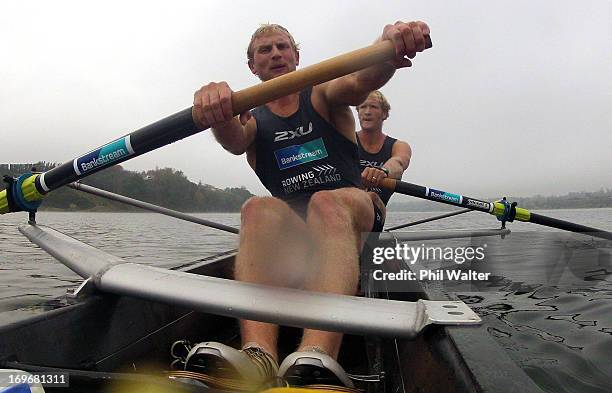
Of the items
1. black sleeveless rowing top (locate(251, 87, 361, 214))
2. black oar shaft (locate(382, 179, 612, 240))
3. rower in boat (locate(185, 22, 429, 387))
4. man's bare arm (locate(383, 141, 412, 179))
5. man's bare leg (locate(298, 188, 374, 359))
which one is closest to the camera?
rower in boat (locate(185, 22, 429, 387))

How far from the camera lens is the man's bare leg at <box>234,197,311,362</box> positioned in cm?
218

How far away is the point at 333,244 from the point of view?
2.09 metres

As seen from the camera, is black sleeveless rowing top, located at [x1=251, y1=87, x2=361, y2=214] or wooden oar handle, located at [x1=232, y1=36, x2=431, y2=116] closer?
wooden oar handle, located at [x1=232, y1=36, x2=431, y2=116]

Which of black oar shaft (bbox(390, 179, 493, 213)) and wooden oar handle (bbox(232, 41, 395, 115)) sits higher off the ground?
wooden oar handle (bbox(232, 41, 395, 115))

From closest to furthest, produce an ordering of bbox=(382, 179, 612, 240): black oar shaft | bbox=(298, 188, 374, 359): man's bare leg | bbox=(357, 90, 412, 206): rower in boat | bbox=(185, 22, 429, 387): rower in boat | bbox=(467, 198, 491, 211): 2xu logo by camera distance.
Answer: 1. bbox=(185, 22, 429, 387): rower in boat
2. bbox=(298, 188, 374, 359): man's bare leg
3. bbox=(382, 179, 612, 240): black oar shaft
4. bbox=(467, 198, 491, 211): 2xu logo
5. bbox=(357, 90, 412, 206): rower in boat

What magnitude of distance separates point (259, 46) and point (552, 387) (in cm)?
270

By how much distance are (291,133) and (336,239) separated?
0.96m

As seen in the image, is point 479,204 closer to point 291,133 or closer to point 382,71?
point 291,133

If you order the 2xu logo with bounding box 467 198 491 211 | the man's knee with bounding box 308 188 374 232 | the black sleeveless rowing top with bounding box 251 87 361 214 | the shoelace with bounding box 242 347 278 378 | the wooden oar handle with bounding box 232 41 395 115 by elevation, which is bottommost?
the shoelace with bounding box 242 347 278 378

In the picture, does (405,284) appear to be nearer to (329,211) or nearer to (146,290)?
(329,211)

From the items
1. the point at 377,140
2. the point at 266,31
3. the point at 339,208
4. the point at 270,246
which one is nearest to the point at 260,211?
the point at 270,246

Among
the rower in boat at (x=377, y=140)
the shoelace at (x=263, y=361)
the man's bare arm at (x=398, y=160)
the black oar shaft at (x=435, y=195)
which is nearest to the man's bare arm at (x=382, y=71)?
the shoelace at (x=263, y=361)

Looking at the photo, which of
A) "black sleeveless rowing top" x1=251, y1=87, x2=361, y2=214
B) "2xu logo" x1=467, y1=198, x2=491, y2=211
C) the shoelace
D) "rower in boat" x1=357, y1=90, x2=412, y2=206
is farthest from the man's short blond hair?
"2xu logo" x1=467, y1=198, x2=491, y2=211

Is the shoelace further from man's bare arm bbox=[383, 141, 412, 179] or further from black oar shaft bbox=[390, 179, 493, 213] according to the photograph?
man's bare arm bbox=[383, 141, 412, 179]
